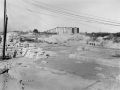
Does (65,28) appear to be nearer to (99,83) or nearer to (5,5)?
(5,5)

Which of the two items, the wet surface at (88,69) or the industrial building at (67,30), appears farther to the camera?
the industrial building at (67,30)

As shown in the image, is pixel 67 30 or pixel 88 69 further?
pixel 67 30

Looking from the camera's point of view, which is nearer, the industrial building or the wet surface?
the wet surface

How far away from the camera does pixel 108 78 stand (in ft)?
35.0

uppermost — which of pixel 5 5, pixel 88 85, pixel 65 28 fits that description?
pixel 65 28

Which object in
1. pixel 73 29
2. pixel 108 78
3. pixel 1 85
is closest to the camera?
pixel 1 85

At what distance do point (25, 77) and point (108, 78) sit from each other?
20.7 feet

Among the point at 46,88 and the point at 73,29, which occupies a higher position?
the point at 73,29

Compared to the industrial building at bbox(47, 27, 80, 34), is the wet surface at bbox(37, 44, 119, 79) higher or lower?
lower

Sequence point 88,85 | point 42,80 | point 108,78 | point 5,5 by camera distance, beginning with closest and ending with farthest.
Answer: point 88,85
point 42,80
point 108,78
point 5,5

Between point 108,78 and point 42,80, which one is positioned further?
point 108,78

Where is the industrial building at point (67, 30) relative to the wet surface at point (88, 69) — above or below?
above

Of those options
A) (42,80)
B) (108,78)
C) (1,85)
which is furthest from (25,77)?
(108,78)

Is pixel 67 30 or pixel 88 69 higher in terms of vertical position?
pixel 67 30
